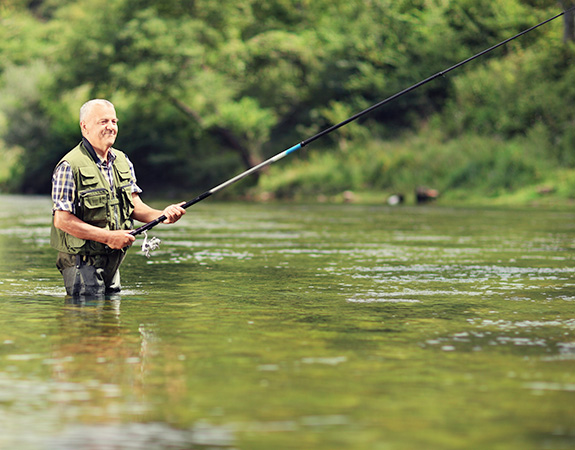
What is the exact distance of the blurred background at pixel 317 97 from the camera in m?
30.2

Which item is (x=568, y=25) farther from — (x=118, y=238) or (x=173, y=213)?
(x=118, y=238)

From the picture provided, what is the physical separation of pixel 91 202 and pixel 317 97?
32986 mm

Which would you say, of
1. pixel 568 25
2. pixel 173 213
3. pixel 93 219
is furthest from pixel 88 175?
pixel 568 25

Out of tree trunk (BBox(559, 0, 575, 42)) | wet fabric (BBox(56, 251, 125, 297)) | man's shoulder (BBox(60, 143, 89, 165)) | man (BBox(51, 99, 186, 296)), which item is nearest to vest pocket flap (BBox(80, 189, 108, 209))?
man (BBox(51, 99, 186, 296))

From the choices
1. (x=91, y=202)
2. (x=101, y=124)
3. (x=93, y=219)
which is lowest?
(x=93, y=219)

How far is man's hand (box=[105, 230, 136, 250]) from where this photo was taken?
7.51 m

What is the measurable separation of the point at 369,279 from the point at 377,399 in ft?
16.6

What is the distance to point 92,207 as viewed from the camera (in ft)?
25.0

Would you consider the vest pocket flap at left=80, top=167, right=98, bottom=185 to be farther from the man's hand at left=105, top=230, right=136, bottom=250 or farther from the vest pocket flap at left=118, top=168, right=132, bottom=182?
the man's hand at left=105, top=230, right=136, bottom=250

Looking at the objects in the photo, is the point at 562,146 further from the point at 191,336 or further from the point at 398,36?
the point at 191,336

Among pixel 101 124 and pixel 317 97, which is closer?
pixel 101 124

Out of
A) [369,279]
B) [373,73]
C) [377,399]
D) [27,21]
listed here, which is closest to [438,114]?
[373,73]

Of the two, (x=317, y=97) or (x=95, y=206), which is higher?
(x=317, y=97)

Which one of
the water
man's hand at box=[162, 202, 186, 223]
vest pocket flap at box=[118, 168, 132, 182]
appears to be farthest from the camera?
vest pocket flap at box=[118, 168, 132, 182]
